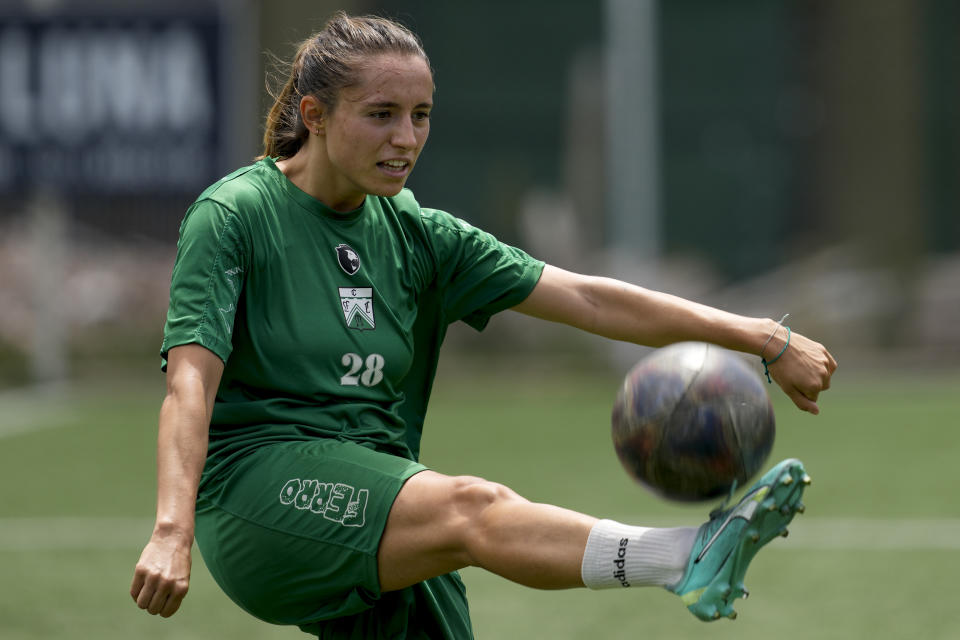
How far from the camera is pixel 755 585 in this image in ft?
21.7

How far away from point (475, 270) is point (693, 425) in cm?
88

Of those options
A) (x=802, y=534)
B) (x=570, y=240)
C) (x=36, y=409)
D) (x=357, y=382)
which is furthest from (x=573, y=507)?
(x=570, y=240)

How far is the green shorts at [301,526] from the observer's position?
366 cm

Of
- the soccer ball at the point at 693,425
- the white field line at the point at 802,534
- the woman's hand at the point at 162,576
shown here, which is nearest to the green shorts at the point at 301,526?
the woman's hand at the point at 162,576

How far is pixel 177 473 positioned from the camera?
11.1 ft

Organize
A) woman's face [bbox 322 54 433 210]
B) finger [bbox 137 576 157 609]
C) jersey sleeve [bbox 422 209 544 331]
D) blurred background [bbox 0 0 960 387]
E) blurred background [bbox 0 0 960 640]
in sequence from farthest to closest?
blurred background [bbox 0 0 960 387] → blurred background [bbox 0 0 960 640] → jersey sleeve [bbox 422 209 544 331] → woman's face [bbox 322 54 433 210] → finger [bbox 137 576 157 609]

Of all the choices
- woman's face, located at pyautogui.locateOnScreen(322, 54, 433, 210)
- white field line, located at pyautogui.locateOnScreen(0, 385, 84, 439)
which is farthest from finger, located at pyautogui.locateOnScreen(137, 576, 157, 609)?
white field line, located at pyautogui.locateOnScreen(0, 385, 84, 439)

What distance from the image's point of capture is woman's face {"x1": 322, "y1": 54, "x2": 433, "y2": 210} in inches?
150

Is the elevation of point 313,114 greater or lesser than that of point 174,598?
greater

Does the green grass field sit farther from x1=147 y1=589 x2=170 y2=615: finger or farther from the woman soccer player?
x1=147 y1=589 x2=170 y2=615: finger

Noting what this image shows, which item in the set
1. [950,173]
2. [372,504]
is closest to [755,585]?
[372,504]

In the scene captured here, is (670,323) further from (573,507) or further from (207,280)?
(573,507)

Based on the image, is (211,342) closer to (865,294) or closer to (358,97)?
(358,97)

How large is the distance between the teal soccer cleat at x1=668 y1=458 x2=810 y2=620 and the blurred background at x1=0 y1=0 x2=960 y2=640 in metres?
2.41
